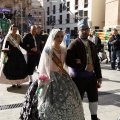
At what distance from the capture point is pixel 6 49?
5.74 meters

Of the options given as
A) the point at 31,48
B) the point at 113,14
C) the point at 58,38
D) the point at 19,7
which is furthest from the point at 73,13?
the point at 58,38

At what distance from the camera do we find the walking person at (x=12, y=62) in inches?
229

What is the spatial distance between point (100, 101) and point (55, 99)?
2113 mm

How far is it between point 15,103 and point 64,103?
2.02 meters

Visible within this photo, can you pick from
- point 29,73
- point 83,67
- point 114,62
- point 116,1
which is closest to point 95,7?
point 116,1

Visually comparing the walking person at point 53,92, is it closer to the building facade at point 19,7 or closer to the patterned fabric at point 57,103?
the patterned fabric at point 57,103

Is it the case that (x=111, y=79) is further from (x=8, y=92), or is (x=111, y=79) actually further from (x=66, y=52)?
(x=66, y=52)

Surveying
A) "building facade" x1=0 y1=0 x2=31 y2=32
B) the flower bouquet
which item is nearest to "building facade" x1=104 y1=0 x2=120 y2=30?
the flower bouquet

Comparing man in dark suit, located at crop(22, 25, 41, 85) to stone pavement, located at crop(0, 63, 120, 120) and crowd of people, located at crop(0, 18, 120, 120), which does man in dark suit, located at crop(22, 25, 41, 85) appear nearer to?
stone pavement, located at crop(0, 63, 120, 120)

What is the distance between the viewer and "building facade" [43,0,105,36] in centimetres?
3538

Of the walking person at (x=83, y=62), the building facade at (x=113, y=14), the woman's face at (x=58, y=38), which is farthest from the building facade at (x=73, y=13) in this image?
the woman's face at (x=58, y=38)

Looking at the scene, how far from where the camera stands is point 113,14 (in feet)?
81.3

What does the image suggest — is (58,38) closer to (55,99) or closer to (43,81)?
(43,81)

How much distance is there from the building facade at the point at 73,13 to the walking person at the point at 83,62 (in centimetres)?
2571
